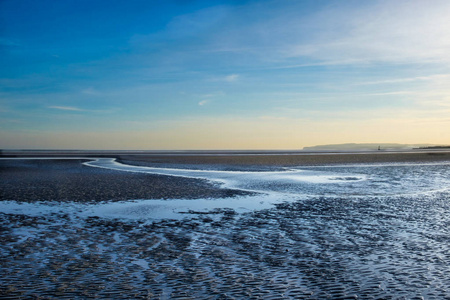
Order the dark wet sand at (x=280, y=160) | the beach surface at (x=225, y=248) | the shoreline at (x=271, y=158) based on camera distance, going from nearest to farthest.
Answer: the beach surface at (x=225, y=248)
the dark wet sand at (x=280, y=160)
the shoreline at (x=271, y=158)

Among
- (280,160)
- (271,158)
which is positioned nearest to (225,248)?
(280,160)

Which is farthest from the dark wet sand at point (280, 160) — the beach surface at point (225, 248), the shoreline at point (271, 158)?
the beach surface at point (225, 248)

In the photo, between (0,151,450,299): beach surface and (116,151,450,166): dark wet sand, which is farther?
(116,151,450,166): dark wet sand

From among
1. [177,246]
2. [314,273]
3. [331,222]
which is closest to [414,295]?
[314,273]

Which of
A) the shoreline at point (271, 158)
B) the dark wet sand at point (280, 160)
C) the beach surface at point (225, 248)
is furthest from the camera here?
the shoreline at point (271, 158)

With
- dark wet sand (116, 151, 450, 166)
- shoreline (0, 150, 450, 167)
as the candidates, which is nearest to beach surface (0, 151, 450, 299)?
shoreline (0, 150, 450, 167)

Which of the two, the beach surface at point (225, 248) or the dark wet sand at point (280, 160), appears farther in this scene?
the dark wet sand at point (280, 160)

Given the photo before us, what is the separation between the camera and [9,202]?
16.5m

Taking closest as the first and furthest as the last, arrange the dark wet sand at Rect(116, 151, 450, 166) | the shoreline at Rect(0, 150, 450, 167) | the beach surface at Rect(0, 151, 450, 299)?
the beach surface at Rect(0, 151, 450, 299) < the dark wet sand at Rect(116, 151, 450, 166) < the shoreline at Rect(0, 150, 450, 167)

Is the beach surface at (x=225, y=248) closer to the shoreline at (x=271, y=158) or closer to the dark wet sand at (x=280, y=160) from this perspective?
the shoreline at (x=271, y=158)

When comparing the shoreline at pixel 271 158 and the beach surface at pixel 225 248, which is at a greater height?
the shoreline at pixel 271 158

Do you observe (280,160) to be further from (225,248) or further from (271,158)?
(225,248)

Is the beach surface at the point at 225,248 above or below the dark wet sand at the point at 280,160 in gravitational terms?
below

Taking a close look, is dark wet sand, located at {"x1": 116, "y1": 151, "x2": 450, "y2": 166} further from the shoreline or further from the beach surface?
the beach surface
